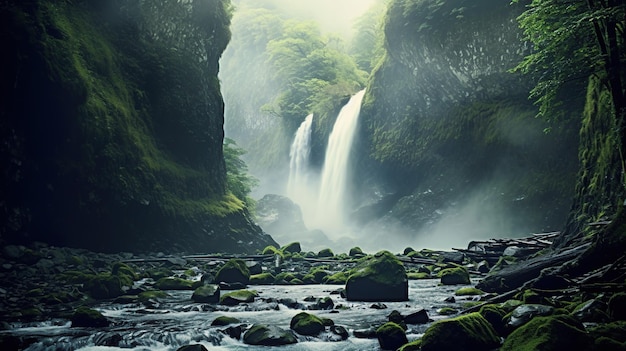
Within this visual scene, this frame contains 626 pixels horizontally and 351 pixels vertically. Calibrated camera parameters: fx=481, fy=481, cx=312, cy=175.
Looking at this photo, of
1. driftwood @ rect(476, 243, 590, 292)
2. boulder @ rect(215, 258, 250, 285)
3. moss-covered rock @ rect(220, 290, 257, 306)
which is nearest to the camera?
driftwood @ rect(476, 243, 590, 292)

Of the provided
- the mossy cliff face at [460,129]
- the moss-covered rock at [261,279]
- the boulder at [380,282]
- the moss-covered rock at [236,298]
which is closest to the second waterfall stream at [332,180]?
the mossy cliff face at [460,129]

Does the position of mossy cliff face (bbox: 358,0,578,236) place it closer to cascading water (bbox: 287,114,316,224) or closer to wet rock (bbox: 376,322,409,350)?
cascading water (bbox: 287,114,316,224)

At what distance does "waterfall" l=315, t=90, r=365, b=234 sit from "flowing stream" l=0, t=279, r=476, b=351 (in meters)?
29.1

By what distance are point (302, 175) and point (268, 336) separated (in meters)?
43.2

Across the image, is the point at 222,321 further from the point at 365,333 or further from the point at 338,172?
the point at 338,172

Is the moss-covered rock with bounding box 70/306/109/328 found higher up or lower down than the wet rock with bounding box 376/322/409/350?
higher up

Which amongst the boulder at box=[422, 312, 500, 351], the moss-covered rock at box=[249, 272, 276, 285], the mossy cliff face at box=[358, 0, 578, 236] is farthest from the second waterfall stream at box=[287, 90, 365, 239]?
the boulder at box=[422, 312, 500, 351]

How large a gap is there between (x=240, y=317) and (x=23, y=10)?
15477 millimetres

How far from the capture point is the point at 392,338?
7680 mm

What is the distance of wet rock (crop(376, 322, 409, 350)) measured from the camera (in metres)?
7.66

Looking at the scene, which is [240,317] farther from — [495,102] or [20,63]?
[495,102]

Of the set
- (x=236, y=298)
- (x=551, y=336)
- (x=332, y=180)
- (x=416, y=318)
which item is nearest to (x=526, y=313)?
(x=551, y=336)

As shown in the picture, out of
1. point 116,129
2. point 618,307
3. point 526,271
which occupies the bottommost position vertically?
point 618,307

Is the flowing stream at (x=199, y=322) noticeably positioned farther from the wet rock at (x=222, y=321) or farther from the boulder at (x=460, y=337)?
the boulder at (x=460, y=337)
